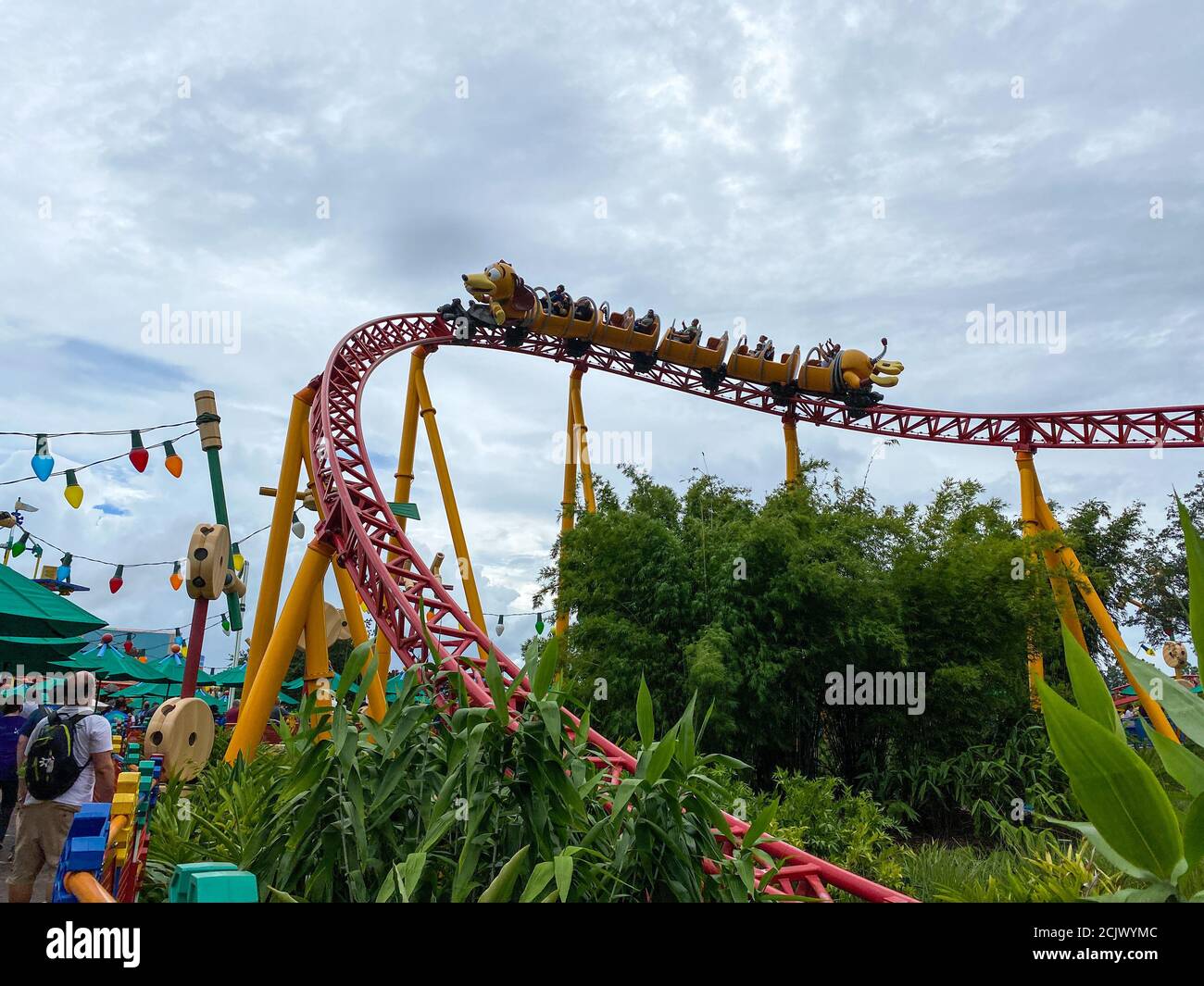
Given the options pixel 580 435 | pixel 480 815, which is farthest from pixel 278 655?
pixel 580 435

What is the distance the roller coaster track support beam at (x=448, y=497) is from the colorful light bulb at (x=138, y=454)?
337 cm

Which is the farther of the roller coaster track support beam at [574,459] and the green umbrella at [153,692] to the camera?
the green umbrella at [153,692]

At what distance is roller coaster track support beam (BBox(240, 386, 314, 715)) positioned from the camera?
29.9 ft

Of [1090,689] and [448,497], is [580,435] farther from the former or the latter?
[1090,689]

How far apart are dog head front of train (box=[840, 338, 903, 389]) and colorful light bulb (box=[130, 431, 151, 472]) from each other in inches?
390

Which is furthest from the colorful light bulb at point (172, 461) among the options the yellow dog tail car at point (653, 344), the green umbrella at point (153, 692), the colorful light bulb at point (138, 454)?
the green umbrella at point (153, 692)

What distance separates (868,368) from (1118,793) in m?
13.6

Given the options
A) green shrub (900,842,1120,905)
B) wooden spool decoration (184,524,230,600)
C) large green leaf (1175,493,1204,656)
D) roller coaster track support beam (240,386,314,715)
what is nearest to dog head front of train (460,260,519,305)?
roller coaster track support beam (240,386,314,715)

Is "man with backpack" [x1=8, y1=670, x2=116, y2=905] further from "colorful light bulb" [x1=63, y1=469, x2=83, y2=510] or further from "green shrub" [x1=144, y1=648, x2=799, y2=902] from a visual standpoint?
"colorful light bulb" [x1=63, y1=469, x2=83, y2=510]

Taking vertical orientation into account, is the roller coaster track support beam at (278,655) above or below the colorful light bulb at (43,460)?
below

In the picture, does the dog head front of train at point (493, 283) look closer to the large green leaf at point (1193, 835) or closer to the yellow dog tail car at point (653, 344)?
the yellow dog tail car at point (653, 344)

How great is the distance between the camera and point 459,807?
9.45 feet

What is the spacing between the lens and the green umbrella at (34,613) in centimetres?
757
